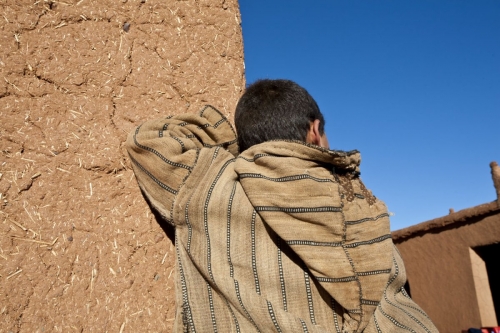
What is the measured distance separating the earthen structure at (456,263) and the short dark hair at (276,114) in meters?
4.45

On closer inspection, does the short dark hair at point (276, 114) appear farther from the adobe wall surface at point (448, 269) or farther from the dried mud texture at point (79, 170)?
the adobe wall surface at point (448, 269)

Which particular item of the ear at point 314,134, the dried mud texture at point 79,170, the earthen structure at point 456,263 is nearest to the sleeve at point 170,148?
the dried mud texture at point 79,170

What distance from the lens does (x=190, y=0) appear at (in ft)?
7.98

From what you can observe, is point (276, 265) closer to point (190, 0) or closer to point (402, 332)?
point (402, 332)

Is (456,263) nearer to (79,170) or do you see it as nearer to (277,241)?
(277,241)

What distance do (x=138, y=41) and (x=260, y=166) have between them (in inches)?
36.6

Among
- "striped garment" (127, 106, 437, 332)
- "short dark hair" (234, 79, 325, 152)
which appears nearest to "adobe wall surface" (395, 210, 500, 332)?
"striped garment" (127, 106, 437, 332)

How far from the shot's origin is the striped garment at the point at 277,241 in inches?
63.2

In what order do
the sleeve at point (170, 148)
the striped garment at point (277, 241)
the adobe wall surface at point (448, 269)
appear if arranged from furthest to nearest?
the adobe wall surface at point (448, 269) < the sleeve at point (170, 148) < the striped garment at point (277, 241)

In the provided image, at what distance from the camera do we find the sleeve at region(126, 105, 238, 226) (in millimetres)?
1782

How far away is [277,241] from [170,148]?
0.51 m

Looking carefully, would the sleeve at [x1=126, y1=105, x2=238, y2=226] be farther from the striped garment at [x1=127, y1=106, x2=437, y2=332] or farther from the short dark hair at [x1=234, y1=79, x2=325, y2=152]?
the short dark hair at [x1=234, y1=79, x2=325, y2=152]

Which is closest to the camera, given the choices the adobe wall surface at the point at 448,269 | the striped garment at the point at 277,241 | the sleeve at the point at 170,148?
the striped garment at the point at 277,241

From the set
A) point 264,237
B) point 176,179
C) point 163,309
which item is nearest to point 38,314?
point 163,309
